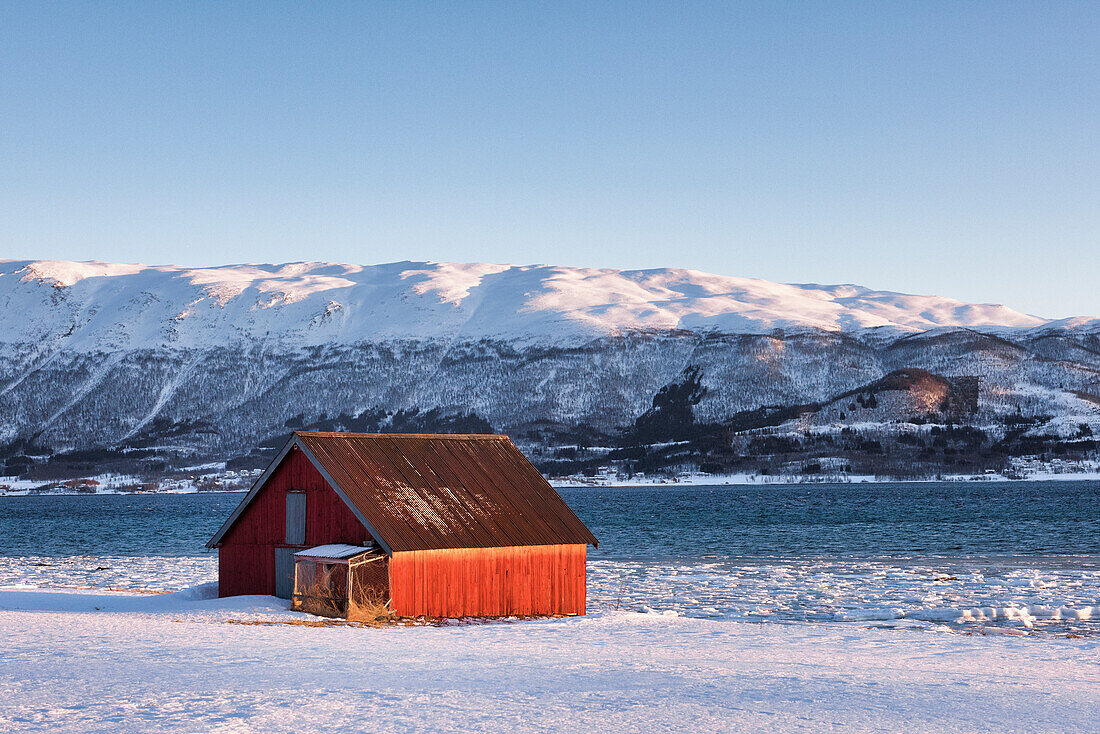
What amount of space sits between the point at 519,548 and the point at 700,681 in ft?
50.7

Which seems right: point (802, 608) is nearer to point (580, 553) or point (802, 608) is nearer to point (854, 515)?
point (580, 553)

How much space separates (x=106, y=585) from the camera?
50.5 metres

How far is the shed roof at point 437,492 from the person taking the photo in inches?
1335

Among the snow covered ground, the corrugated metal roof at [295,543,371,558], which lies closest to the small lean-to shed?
the corrugated metal roof at [295,543,371,558]

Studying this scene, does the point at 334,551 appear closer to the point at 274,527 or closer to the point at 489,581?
the point at 274,527

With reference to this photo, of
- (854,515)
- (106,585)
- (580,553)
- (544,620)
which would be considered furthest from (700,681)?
(854,515)

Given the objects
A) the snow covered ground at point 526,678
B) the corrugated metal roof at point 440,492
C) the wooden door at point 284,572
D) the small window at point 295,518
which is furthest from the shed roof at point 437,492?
the snow covered ground at point 526,678

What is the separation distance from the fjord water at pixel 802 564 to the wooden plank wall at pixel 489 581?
138 inches

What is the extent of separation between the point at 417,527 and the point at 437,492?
235 centimetres

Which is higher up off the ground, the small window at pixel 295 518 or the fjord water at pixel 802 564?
the small window at pixel 295 518

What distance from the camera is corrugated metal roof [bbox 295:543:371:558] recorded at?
106 ft

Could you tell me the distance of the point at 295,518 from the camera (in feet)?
118

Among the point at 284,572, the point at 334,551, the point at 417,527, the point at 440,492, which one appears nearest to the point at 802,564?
the point at 440,492

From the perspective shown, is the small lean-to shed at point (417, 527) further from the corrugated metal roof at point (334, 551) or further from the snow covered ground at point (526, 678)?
the snow covered ground at point (526, 678)
